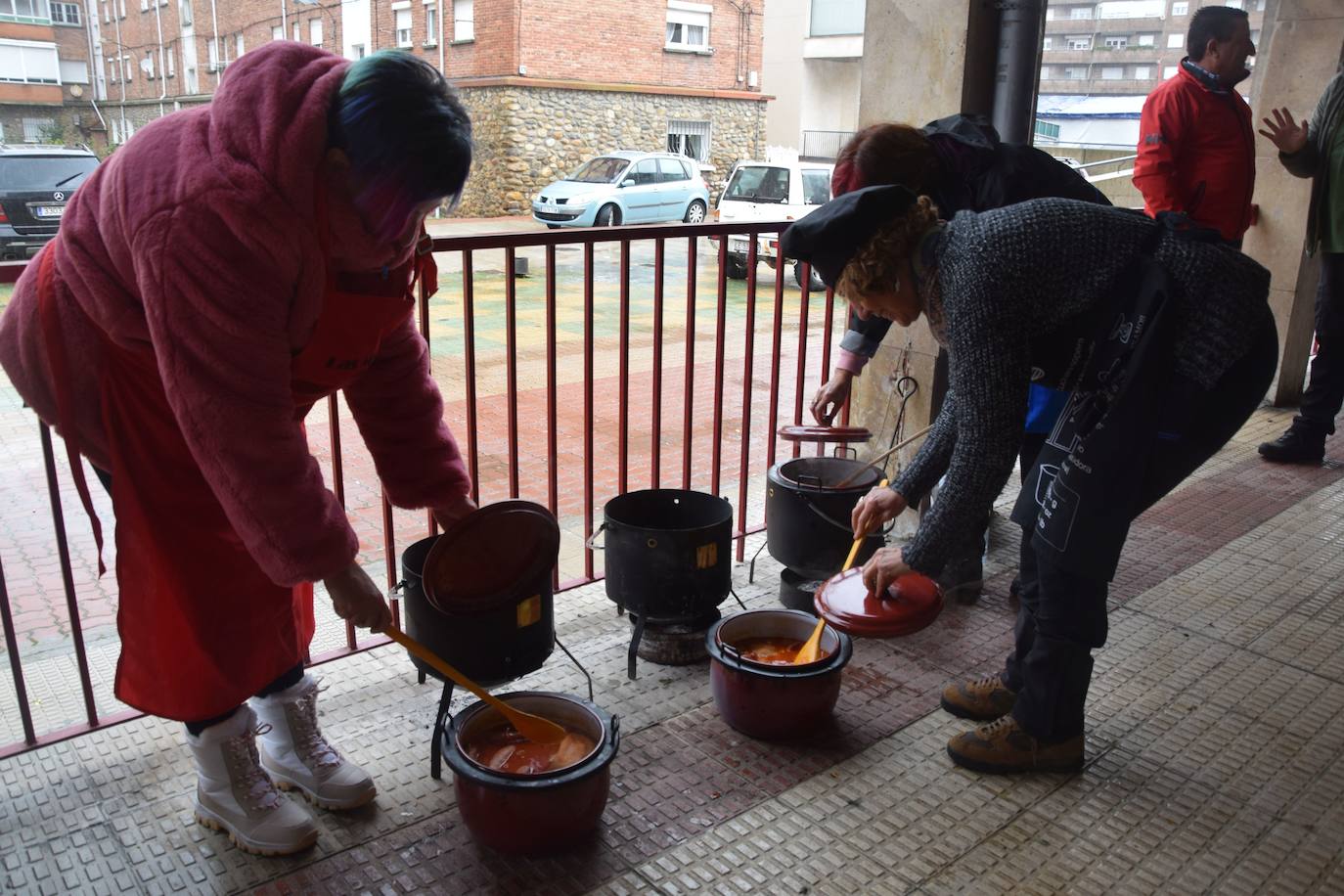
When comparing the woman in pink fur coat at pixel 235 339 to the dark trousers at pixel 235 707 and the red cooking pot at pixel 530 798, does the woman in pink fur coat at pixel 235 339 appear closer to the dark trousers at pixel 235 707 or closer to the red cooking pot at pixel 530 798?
the dark trousers at pixel 235 707

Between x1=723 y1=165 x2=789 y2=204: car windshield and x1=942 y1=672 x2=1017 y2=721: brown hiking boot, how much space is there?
547 inches

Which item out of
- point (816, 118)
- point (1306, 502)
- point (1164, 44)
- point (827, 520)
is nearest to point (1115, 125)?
point (816, 118)

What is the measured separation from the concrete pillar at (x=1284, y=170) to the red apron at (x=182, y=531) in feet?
19.0

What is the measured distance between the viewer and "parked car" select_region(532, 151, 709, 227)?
1984 centimetres

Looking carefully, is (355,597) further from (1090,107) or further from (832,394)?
(1090,107)

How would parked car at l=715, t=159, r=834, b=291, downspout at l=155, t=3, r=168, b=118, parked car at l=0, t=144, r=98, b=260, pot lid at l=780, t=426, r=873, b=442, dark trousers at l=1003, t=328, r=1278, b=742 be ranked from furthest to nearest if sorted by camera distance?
downspout at l=155, t=3, r=168, b=118 < parked car at l=715, t=159, r=834, b=291 < parked car at l=0, t=144, r=98, b=260 < pot lid at l=780, t=426, r=873, b=442 < dark trousers at l=1003, t=328, r=1278, b=742

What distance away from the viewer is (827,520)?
10.6 ft

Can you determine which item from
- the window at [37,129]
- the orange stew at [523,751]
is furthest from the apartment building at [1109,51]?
the window at [37,129]

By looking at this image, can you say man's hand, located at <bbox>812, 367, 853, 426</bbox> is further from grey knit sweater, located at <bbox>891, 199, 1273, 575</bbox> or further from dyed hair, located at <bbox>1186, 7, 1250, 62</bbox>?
dyed hair, located at <bbox>1186, 7, 1250, 62</bbox>

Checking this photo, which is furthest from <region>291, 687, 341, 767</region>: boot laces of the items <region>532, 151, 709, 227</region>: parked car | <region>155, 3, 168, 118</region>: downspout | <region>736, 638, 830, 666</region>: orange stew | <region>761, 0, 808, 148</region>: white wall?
<region>155, 3, 168, 118</region>: downspout

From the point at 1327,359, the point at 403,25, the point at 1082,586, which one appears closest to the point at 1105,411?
the point at 1082,586

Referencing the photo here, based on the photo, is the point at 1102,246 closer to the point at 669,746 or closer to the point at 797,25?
the point at 669,746

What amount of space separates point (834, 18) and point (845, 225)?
117ft

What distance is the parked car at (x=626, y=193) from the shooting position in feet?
65.1
